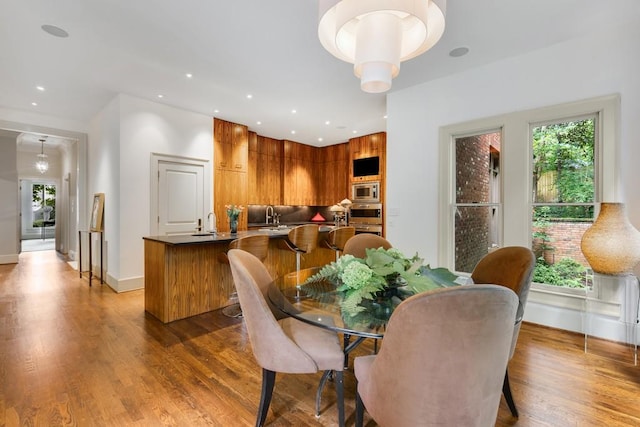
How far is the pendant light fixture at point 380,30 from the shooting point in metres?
1.42

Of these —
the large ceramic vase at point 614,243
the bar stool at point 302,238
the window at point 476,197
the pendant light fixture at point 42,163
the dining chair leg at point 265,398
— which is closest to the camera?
the dining chair leg at point 265,398

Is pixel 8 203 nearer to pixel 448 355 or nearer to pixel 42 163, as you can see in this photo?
pixel 42 163

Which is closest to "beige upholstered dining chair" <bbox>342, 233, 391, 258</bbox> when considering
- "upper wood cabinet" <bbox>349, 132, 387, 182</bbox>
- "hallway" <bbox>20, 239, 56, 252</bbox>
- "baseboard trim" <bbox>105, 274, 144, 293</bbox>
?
"baseboard trim" <bbox>105, 274, 144, 293</bbox>

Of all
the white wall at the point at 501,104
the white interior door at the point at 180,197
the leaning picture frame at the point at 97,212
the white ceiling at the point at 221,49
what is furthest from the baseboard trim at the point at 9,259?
the white wall at the point at 501,104

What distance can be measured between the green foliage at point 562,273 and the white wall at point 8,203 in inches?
375

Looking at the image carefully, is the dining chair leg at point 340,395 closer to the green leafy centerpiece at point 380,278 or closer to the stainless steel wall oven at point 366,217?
the green leafy centerpiece at point 380,278

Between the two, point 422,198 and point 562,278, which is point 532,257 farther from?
point 422,198

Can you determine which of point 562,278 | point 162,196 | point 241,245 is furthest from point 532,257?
point 162,196

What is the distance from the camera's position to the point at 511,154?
3229 mm

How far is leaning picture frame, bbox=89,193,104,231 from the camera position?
488 cm

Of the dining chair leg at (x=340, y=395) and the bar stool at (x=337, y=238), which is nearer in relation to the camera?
the dining chair leg at (x=340, y=395)

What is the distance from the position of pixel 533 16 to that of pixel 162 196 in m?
5.13

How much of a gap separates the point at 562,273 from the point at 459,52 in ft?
8.37

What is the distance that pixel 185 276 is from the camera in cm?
326
